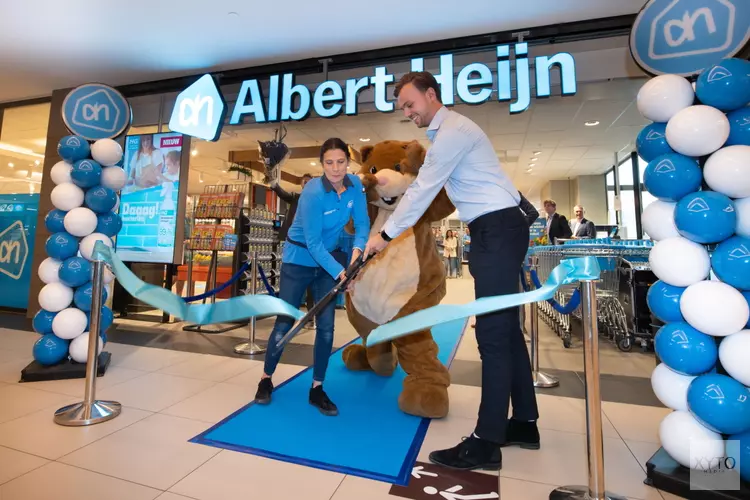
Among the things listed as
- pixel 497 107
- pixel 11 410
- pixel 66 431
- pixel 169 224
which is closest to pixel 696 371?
pixel 66 431

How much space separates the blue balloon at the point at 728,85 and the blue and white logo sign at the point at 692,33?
316 mm

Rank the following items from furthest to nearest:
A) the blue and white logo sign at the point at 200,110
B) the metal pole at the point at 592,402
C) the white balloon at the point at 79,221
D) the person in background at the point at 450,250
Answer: the person in background at the point at 450,250
the blue and white logo sign at the point at 200,110
the white balloon at the point at 79,221
the metal pole at the point at 592,402

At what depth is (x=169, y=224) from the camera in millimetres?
4844

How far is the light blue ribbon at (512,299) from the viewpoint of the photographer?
135 centimetres

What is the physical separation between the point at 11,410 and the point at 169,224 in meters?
3.03

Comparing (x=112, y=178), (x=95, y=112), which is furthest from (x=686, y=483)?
(x=95, y=112)

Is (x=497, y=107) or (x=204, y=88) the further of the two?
(x=497, y=107)

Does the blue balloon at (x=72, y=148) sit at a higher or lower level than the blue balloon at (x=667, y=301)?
higher

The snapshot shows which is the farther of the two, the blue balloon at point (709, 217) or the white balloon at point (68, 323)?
the white balloon at point (68, 323)

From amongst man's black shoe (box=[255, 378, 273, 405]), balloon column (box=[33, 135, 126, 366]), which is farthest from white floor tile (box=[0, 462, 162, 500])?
balloon column (box=[33, 135, 126, 366])

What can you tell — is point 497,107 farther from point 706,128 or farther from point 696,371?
point 696,371

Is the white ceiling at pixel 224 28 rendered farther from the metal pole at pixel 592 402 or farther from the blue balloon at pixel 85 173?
the metal pole at pixel 592 402

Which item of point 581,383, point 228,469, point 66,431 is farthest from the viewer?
point 581,383

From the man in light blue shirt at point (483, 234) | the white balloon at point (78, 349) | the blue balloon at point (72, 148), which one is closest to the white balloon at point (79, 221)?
the blue balloon at point (72, 148)
